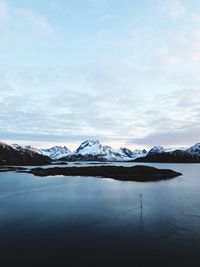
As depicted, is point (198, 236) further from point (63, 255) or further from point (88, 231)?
point (63, 255)

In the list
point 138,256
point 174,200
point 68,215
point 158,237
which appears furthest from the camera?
point 174,200

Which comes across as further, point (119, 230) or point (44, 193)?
point (44, 193)

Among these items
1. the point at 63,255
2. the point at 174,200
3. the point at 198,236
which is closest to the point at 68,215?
the point at 63,255

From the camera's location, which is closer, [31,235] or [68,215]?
[31,235]

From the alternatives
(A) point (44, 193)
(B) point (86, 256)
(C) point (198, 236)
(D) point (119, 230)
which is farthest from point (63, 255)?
(A) point (44, 193)

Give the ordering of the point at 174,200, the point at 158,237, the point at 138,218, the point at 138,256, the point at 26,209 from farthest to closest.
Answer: the point at 174,200 < the point at 26,209 < the point at 138,218 < the point at 158,237 < the point at 138,256

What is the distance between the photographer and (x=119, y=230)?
2881 centimetres

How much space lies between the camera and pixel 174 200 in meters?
46.8

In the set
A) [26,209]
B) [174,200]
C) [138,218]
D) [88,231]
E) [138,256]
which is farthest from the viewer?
[174,200]

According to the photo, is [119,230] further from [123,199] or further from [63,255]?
[123,199]

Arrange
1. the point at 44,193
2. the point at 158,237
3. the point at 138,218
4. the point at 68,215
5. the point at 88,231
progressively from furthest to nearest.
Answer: the point at 44,193
the point at 68,215
the point at 138,218
the point at 88,231
the point at 158,237

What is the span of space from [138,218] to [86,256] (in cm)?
1279

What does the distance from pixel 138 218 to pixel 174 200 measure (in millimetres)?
15886

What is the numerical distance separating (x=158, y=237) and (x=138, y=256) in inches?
193
